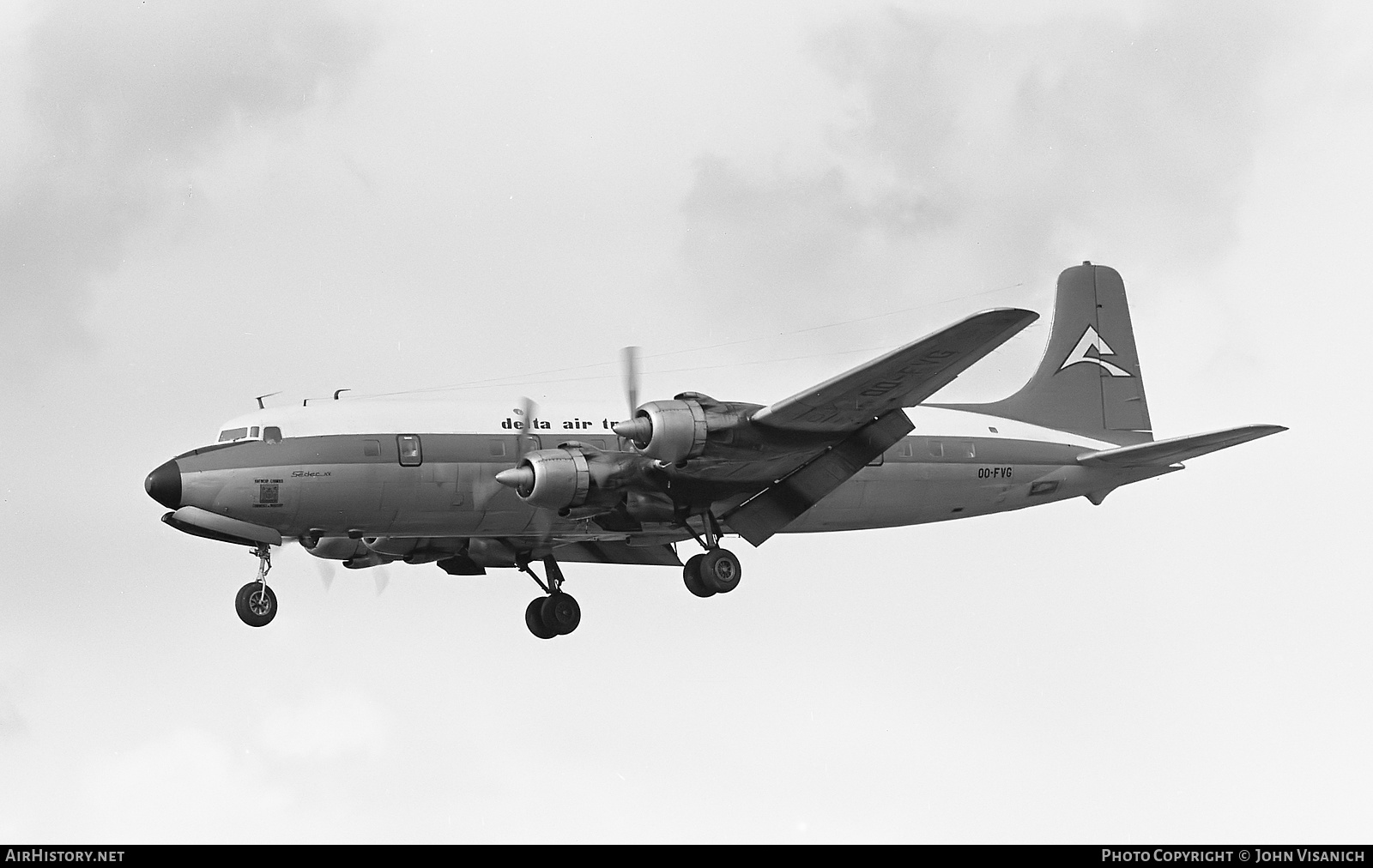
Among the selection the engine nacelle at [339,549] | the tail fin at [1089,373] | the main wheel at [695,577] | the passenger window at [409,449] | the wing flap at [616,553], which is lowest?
the main wheel at [695,577]

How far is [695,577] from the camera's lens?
22.4m

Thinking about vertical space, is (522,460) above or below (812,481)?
above

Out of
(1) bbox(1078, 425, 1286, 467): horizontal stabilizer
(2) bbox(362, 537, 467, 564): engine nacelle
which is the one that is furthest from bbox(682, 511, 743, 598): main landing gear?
(1) bbox(1078, 425, 1286, 467): horizontal stabilizer

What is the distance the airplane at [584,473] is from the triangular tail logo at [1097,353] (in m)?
3.22

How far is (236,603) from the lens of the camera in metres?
21.9

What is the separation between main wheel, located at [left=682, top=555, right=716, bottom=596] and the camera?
73.5 ft

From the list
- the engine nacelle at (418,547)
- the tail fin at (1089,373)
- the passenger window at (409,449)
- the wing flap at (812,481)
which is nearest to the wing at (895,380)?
the wing flap at (812,481)

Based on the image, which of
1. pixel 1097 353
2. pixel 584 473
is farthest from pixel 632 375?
pixel 1097 353

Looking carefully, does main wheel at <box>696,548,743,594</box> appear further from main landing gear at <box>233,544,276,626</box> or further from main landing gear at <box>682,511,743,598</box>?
main landing gear at <box>233,544,276,626</box>

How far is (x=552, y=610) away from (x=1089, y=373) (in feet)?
34.9

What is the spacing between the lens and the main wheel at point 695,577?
882 inches

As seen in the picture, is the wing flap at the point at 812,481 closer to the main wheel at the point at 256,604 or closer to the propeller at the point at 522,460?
the propeller at the point at 522,460

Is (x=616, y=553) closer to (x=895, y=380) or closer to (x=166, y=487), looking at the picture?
(x=895, y=380)
